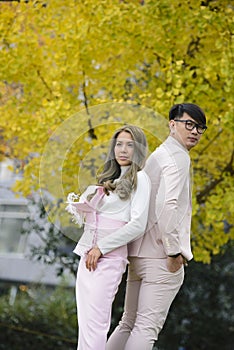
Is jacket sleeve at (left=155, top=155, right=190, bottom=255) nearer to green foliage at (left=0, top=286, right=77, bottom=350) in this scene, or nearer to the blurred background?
the blurred background

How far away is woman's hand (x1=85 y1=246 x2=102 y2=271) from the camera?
3165mm

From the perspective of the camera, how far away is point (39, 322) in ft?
29.8

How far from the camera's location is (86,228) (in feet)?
10.8

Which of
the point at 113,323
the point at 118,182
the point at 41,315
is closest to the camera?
the point at 118,182

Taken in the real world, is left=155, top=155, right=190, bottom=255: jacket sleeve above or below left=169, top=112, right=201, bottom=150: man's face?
below

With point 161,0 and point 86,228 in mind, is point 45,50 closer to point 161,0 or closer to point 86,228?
point 161,0

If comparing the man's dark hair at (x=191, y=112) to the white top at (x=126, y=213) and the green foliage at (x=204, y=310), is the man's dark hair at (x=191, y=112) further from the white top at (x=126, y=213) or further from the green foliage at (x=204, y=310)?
the green foliage at (x=204, y=310)

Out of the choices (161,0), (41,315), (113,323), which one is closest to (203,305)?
(113,323)

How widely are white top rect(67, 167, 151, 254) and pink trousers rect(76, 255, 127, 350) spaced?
0.09 metres

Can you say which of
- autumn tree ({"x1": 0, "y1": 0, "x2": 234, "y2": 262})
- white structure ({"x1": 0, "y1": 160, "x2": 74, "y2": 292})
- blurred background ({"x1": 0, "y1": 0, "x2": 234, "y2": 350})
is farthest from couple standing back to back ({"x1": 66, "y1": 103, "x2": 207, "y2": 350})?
white structure ({"x1": 0, "y1": 160, "x2": 74, "y2": 292})

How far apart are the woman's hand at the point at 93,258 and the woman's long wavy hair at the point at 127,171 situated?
30 cm

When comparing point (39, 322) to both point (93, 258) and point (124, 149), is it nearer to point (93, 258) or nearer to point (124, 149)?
point (93, 258)

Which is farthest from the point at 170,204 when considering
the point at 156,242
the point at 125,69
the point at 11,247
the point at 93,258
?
the point at 11,247

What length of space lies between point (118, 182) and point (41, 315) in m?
6.42
